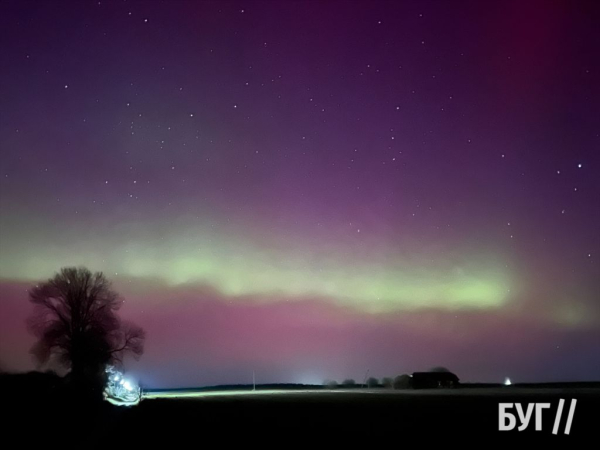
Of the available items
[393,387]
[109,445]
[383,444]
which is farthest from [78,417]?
[393,387]

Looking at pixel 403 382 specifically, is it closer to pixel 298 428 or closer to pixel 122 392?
pixel 122 392

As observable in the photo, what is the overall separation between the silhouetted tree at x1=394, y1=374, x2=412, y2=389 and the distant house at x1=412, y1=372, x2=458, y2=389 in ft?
1.32

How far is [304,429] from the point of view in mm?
17984

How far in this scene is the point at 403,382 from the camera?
195 feet

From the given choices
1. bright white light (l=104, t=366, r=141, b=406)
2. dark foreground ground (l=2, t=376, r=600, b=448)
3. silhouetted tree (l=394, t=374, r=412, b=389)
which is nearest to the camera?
dark foreground ground (l=2, t=376, r=600, b=448)

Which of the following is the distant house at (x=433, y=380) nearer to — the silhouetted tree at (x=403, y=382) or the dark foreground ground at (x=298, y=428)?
the silhouetted tree at (x=403, y=382)

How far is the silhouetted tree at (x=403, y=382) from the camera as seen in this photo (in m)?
58.7

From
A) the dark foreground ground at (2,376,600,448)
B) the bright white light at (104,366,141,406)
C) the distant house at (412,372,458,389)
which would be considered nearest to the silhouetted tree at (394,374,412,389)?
the distant house at (412,372,458,389)

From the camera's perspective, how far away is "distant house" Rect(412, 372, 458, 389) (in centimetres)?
5897

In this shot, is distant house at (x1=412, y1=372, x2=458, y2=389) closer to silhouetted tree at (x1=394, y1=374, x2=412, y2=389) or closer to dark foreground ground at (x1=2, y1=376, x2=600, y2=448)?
silhouetted tree at (x1=394, y1=374, x2=412, y2=389)

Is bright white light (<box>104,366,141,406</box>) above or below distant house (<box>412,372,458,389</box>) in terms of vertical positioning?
below

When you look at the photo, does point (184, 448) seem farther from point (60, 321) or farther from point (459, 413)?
point (60, 321)

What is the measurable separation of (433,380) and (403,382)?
2.56 m

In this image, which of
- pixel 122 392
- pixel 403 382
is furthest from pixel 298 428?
pixel 403 382
